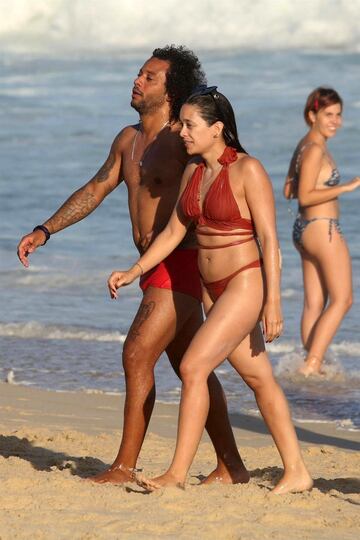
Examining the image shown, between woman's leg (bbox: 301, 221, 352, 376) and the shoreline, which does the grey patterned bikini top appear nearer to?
woman's leg (bbox: 301, 221, 352, 376)

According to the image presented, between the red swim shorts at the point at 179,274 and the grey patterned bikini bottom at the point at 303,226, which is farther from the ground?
the red swim shorts at the point at 179,274

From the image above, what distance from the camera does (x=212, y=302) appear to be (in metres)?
5.94

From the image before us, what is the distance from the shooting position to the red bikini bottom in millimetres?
5828

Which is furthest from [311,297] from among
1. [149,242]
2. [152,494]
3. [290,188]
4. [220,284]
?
[152,494]

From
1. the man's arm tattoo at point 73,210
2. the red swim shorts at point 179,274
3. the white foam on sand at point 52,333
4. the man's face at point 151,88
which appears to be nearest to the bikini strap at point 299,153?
the white foam on sand at point 52,333

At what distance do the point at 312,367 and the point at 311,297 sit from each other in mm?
526

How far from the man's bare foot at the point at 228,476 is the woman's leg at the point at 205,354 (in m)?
Result: 0.55

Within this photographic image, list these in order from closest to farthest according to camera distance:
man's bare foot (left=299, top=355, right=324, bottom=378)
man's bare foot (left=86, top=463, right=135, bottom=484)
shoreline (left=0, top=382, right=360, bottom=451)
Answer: man's bare foot (left=86, top=463, right=135, bottom=484) < shoreline (left=0, top=382, right=360, bottom=451) < man's bare foot (left=299, top=355, right=324, bottom=378)

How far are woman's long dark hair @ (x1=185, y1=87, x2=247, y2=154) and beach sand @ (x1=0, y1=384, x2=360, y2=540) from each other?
1551 millimetres

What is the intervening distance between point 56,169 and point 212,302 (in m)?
15.3

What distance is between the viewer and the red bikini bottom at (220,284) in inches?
229

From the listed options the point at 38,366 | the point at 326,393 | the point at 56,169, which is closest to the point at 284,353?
the point at 326,393

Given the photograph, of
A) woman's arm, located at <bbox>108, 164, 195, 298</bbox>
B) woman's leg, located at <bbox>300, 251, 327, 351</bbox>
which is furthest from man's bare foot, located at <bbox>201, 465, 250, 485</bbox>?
woman's leg, located at <bbox>300, 251, 327, 351</bbox>

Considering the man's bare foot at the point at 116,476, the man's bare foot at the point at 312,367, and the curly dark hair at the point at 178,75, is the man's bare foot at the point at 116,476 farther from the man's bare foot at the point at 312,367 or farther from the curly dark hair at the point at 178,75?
the man's bare foot at the point at 312,367
